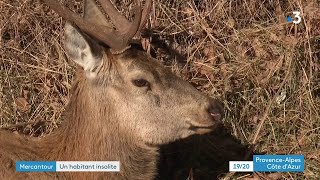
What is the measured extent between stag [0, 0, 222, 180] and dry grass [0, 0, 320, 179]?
1490mm

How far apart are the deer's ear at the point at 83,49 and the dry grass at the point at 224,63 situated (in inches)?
72.0

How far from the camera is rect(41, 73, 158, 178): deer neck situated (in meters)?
5.71

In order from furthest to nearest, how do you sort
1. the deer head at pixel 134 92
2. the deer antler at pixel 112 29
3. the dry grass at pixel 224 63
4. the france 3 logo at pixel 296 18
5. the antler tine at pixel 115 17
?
the france 3 logo at pixel 296 18 → the dry grass at pixel 224 63 → the antler tine at pixel 115 17 → the deer head at pixel 134 92 → the deer antler at pixel 112 29

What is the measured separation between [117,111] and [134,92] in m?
0.22

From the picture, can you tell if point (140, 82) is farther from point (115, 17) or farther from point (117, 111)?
point (115, 17)

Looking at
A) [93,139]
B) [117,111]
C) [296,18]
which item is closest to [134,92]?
[117,111]

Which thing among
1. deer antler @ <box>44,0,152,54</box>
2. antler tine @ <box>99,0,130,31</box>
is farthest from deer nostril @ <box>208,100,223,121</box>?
antler tine @ <box>99,0,130,31</box>

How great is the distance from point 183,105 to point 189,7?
2427 mm

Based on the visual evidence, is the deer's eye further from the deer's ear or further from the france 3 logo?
the france 3 logo

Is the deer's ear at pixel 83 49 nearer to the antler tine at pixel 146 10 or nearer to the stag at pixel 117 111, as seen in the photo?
the stag at pixel 117 111

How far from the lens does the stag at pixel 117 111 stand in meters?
5.63

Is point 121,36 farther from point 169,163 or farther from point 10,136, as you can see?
point 169,163

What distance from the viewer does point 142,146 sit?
579cm

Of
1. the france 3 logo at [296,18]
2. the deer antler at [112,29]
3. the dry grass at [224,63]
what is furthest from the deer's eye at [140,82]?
the france 3 logo at [296,18]
